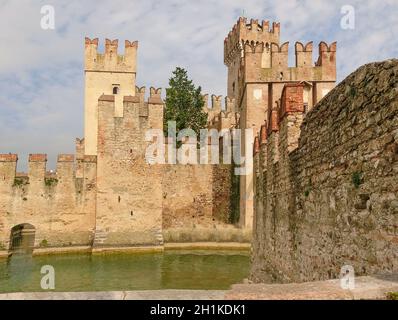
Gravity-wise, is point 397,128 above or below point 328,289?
above

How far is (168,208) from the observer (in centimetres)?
2656

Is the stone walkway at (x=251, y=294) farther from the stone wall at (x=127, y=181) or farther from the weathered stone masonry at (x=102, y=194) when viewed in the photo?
the stone wall at (x=127, y=181)

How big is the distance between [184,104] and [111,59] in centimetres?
701

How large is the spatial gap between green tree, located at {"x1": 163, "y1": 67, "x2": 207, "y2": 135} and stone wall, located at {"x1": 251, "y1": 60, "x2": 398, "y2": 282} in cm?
2505

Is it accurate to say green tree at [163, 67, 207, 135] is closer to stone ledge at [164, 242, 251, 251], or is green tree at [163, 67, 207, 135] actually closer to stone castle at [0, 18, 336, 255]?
stone castle at [0, 18, 336, 255]

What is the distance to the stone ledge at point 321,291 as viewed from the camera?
267 centimetres

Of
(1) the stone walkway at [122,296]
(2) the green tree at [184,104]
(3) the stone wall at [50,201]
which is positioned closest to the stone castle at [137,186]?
(3) the stone wall at [50,201]

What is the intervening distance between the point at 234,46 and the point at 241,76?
65.8 feet

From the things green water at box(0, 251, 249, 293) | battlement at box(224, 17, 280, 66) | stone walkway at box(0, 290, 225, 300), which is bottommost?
green water at box(0, 251, 249, 293)

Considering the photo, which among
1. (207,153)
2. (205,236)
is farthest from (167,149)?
(205,236)

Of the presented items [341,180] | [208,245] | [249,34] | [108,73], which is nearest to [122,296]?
[341,180]

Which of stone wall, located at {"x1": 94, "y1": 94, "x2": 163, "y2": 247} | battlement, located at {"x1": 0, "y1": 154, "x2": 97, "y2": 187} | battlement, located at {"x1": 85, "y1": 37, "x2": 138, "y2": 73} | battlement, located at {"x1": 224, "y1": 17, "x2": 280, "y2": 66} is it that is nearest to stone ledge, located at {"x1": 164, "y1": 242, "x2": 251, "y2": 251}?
stone wall, located at {"x1": 94, "y1": 94, "x2": 163, "y2": 247}

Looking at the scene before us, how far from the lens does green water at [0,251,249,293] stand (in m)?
15.2
